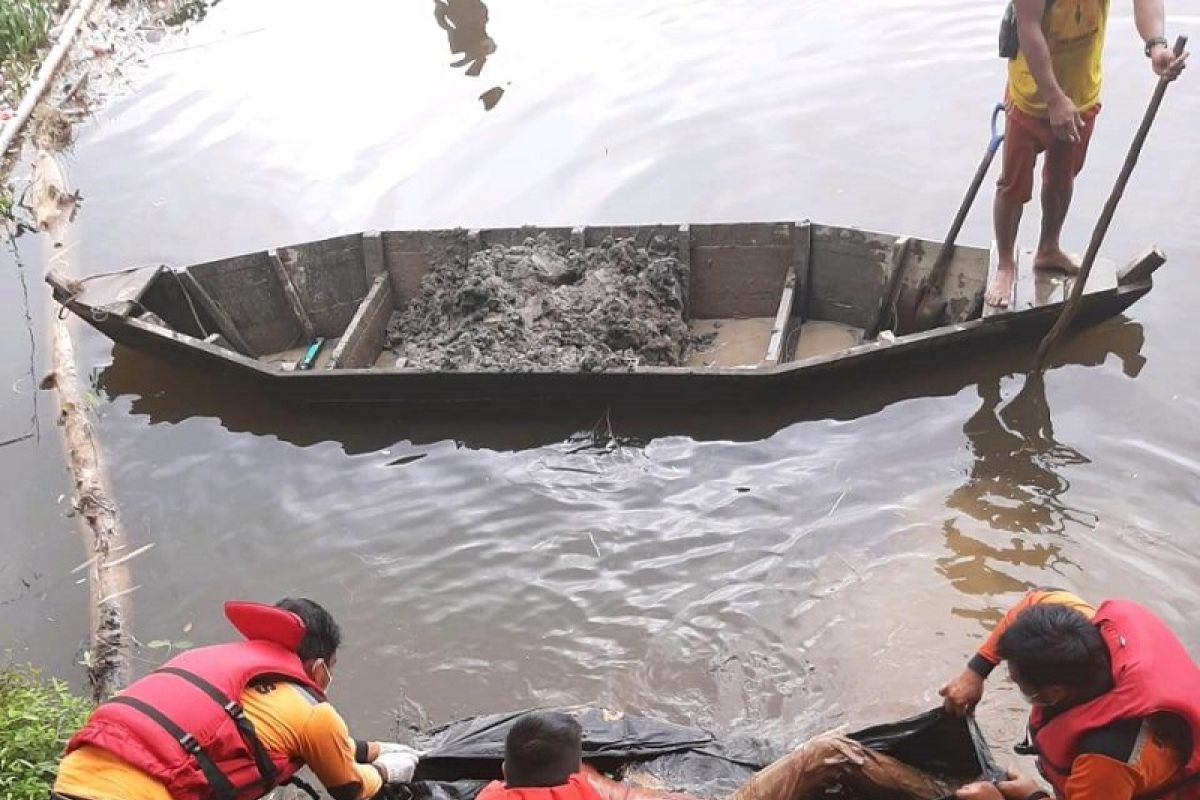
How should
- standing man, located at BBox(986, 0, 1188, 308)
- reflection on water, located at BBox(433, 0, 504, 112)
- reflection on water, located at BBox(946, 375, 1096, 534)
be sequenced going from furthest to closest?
reflection on water, located at BBox(433, 0, 504, 112), reflection on water, located at BBox(946, 375, 1096, 534), standing man, located at BBox(986, 0, 1188, 308)

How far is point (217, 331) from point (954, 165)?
662 centimetres

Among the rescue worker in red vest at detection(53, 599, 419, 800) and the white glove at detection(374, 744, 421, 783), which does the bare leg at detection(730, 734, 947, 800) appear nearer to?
the white glove at detection(374, 744, 421, 783)

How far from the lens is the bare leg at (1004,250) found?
6.11 metres

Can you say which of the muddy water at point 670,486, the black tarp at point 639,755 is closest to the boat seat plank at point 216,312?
the muddy water at point 670,486

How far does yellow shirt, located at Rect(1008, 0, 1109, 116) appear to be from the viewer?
527 centimetres

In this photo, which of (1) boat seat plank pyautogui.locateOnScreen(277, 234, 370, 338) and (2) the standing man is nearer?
(2) the standing man

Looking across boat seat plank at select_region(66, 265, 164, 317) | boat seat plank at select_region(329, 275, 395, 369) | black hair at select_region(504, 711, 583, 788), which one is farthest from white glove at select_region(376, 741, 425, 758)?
boat seat plank at select_region(66, 265, 164, 317)

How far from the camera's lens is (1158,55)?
16.5 ft

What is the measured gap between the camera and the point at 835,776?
3541 millimetres

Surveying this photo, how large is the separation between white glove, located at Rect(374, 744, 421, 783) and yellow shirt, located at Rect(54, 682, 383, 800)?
0.27m

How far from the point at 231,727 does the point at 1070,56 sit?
523 centimetres

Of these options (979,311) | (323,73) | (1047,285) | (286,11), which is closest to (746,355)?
(979,311)

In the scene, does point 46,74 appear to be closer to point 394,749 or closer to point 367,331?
point 367,331

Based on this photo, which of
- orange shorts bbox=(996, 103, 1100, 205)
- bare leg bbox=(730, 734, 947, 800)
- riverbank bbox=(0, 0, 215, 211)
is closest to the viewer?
bare leg bbox=(730, 734, 947, 800)
